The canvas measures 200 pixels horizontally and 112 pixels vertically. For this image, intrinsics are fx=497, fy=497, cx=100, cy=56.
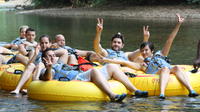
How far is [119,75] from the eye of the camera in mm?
7809

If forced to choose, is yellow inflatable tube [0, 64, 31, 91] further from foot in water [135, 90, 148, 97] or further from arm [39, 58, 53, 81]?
foot in water [135, 90, 148, 97]

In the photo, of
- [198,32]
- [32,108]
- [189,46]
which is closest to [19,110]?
[32,108]

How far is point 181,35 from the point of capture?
63.0 ft

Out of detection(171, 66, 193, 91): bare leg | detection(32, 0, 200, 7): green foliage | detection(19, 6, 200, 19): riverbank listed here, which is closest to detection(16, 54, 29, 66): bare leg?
detection(171, 66, 193, 91): bare leg

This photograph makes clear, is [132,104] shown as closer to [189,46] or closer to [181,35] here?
[189,46]

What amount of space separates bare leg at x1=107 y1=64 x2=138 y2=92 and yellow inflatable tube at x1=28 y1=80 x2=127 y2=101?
0.41 ft

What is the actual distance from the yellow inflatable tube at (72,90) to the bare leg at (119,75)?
124 mm

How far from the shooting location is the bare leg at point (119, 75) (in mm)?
7758

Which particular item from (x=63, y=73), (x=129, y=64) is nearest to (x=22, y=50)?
(x=129, y=64)

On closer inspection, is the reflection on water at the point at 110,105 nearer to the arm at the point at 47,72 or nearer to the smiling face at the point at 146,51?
the arm at the point at 47,72

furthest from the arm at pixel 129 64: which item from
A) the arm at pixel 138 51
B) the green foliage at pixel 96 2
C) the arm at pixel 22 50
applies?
the green foliage at pixel 96 2

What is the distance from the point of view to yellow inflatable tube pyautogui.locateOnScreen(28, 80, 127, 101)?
7559 mm

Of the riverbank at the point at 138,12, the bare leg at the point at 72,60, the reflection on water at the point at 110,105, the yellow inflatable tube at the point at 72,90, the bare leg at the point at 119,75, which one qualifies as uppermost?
the riverbank at the point at 138,12

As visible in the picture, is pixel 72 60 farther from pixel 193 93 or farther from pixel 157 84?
pixel 193 93
